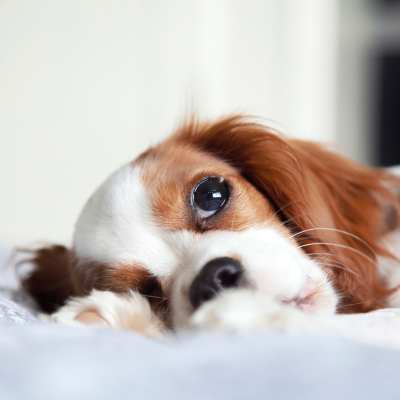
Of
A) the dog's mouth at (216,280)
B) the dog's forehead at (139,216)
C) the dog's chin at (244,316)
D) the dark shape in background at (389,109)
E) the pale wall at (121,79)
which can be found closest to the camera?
the dog's chin at (244,316)

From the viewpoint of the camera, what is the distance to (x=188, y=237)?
84 cm

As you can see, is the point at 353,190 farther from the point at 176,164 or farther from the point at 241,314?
the point at 241,314

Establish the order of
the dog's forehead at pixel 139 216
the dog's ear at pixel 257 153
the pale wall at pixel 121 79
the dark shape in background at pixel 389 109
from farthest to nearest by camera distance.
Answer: the dark shape in background at pixel 389 109 < the pale wall at pixel 121 79 < the dog's ear at pixel 257 153 < the dog's forehead at pixel 139 216

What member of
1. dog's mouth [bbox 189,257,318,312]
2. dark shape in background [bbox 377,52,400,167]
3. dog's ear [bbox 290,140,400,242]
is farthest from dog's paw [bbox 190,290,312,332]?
dark shape in background [bbox 377,52,400,167]

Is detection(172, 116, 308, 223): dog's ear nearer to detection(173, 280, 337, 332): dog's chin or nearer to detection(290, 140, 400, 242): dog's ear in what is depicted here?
detection(290, 140, 400, 242): dog's ear

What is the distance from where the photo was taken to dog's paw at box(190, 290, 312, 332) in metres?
0.47

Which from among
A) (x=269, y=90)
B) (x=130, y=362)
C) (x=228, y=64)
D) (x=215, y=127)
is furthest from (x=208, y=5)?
(x=130, y=362)

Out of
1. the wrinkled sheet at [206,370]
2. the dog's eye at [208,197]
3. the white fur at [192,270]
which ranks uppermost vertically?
the dog's eye at [208,197]

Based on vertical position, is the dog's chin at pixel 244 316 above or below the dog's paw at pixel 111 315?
above

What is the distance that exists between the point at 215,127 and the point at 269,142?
0.18m

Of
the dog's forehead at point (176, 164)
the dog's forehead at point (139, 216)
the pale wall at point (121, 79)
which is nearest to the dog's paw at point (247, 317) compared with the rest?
the dog's forehead at point (139, 216)

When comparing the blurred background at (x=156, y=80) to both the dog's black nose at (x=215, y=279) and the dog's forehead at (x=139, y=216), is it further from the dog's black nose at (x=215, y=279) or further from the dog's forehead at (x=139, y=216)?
the dog's black nose at (x=215, y=279)

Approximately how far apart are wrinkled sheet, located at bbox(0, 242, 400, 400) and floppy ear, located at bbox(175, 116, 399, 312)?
1.56 ft

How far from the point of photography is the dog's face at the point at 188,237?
0.70 meters
